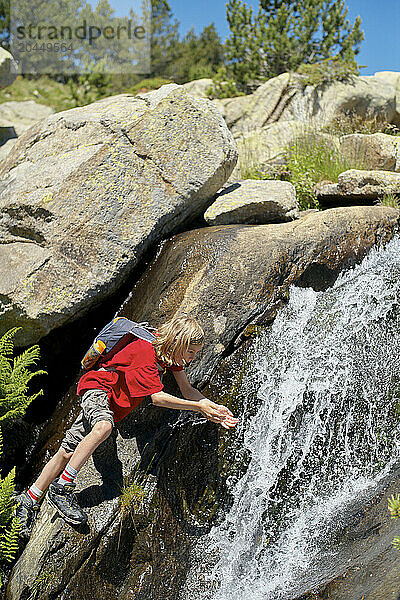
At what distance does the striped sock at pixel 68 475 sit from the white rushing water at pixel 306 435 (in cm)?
135

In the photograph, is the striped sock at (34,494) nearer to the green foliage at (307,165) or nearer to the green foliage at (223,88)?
the green foliage at (307,165)

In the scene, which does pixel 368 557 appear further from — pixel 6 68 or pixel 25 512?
pixel 6 68

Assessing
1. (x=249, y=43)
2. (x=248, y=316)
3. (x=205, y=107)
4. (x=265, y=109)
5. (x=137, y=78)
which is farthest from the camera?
(x=137, y=78)

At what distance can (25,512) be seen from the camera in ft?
14.3

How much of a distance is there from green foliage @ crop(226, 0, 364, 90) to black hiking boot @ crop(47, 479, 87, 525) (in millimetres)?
15949

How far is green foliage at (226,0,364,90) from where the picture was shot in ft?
56.6

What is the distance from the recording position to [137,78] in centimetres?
2494

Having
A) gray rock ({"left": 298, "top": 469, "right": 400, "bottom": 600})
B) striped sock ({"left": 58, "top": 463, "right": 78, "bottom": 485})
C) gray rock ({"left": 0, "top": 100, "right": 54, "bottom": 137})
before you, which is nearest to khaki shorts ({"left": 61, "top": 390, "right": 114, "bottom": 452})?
striped sock ({"left": 58, "top": 463, "right": 78, "bottom": 485})

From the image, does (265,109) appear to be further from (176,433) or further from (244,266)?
(176,433)

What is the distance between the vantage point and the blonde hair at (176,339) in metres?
4.09

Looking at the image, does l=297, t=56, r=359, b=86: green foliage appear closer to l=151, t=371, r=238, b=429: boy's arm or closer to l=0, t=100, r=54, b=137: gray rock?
l=0, t=100, r=54, b=137: gray rock

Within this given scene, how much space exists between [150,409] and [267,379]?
1.14 metres

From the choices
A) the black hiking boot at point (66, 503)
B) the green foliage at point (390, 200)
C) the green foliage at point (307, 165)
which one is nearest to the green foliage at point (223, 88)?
the green foliage at point (307, 165)

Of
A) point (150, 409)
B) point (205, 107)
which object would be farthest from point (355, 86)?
point (150, 409)
